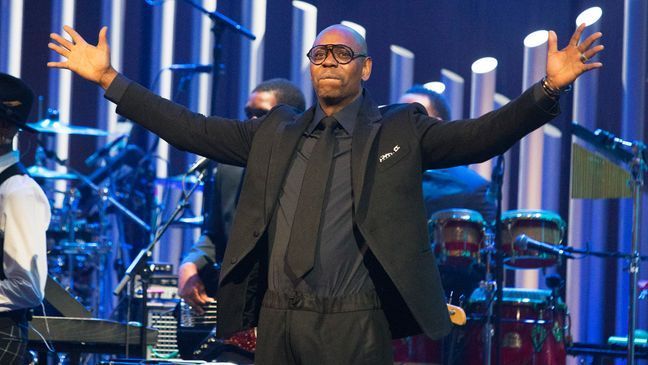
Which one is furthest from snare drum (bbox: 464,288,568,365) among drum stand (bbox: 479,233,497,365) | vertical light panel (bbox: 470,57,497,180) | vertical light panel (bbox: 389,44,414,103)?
vertical light panel (bbox: 389,44,414,103)

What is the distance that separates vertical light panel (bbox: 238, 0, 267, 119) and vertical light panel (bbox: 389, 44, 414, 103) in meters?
1.23

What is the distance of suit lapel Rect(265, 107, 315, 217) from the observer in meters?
3.82

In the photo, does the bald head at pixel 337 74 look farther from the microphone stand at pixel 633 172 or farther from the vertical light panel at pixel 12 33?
the vertical light panel at pixel 12 33

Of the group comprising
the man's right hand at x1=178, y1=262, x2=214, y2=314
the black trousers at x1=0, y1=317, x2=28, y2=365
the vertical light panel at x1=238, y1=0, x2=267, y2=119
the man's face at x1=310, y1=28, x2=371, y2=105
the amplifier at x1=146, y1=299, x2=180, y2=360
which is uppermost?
the vertical light panel at x1=238, y1=0, x2=267, y2=119

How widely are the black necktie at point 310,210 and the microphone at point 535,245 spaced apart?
3.39 m

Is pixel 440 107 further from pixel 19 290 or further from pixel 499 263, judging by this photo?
pixel 19 290

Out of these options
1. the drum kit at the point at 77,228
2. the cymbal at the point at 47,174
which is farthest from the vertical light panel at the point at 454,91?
the cymbal at the point at 47,174

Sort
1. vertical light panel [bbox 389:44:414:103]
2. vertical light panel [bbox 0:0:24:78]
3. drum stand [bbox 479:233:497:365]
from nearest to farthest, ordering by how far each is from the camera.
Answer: drum stand [bbox 479:233:497:365], vertical light panel [bbox 389:44:414:103], vertical light panel [bbox 0:0:24:78]

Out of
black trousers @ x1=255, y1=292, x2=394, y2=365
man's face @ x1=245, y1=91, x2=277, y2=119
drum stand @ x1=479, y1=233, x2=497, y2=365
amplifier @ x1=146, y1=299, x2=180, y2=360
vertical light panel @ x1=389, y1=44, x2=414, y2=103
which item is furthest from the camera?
vertical light panel @ x1=389, y1=44, x2=414, y2=103

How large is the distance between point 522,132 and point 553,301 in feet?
13.3

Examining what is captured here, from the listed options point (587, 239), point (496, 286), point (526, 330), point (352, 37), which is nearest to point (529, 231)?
point (496, 286)

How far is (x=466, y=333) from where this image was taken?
23.5 feet

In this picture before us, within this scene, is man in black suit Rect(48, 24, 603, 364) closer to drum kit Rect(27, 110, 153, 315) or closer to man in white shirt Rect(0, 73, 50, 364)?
man in white shirt Rect(0, 73, 50, 364)

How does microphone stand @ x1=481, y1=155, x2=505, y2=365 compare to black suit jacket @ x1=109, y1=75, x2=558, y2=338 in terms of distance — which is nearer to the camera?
black suit jacket @ x1=109, y1=75, x2=558, y2=338
